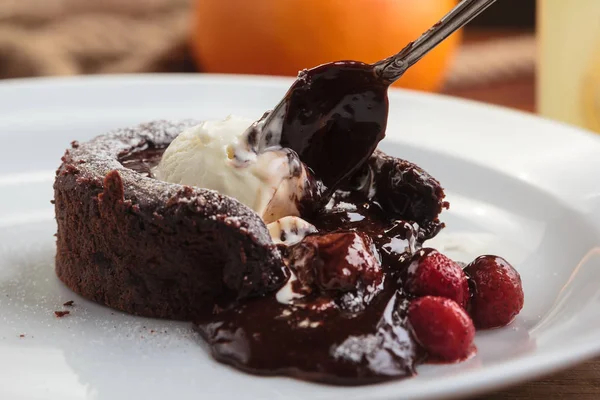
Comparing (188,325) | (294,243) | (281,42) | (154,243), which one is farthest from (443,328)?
(281,42)

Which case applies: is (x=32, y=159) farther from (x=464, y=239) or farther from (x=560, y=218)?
(x=560, y=218)

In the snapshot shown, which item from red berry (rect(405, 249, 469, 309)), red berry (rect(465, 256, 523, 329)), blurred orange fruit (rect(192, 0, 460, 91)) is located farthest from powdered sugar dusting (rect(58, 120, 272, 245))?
blurred orange fruit (rect(192, 0, 460, 91))

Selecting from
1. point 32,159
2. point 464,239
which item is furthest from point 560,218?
point 32,159

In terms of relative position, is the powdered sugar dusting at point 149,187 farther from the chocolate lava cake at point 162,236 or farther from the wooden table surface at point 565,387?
the wooden table surface at point 565,387

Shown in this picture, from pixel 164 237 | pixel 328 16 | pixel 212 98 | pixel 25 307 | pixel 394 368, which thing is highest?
pixel 328 16

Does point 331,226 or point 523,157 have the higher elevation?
point 523,157

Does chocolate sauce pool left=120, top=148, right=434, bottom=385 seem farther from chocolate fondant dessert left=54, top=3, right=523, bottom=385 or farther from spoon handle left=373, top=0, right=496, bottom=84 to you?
spoon handle left=373, top=0, right=496, bottom=84

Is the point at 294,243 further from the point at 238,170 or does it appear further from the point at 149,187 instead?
the point at 149,187
